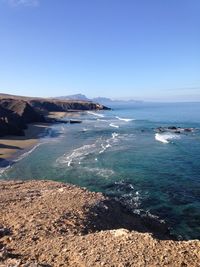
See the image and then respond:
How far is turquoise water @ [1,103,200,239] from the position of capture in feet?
89.9

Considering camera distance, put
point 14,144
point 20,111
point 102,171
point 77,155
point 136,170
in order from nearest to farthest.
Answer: point 102,171 < point 136,170 < point 77,155 < point 14,144 < point 20,111

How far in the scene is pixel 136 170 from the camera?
39.2 meters

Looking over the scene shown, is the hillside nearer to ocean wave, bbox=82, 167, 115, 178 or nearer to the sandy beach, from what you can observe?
the sandy beach

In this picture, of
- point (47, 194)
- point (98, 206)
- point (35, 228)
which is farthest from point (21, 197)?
point (35, 228)

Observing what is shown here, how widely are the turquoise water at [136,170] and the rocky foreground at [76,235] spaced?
4.41 m

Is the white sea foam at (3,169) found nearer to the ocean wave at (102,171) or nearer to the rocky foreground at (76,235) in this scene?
the ocean wave at (102,171)

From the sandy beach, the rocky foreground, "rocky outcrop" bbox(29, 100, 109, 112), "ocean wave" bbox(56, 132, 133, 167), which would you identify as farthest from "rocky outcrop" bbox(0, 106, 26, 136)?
"rocky outcrop" bbox(29, 100, 109, 112)

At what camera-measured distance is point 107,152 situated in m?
50.7

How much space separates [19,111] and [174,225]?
76176mm

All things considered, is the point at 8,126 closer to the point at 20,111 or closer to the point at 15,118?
the point at 15,118

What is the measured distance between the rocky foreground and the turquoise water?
173 inches

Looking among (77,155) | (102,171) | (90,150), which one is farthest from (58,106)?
(102,171)

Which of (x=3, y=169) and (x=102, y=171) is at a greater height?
(x=102, y=171)

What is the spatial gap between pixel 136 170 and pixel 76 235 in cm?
2351
